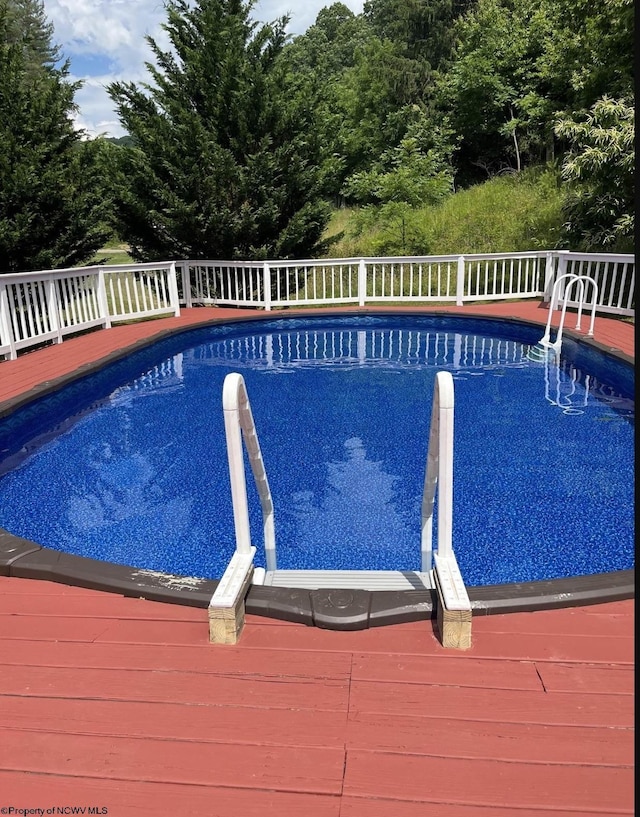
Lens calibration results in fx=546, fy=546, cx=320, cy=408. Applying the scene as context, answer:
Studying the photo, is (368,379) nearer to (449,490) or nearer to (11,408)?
(11,408)

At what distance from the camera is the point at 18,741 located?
4.97ft

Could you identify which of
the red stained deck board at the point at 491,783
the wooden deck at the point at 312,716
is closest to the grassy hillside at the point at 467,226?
the wooden deck at the point at 312,716

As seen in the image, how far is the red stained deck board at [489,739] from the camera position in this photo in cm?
142

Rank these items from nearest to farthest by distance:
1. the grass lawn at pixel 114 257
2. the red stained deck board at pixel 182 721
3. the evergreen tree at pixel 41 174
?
the red stained deck board at pixel 182 721
the evergreen tree at pixel 41 174
the grass lawn at pixel 114 257

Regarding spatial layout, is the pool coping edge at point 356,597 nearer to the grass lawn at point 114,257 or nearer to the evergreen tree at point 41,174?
the evergreen tree at point 41,174

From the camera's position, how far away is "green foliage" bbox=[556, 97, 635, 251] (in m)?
8.53

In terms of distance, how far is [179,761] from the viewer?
4.69 ft

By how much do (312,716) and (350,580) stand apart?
1.03 m

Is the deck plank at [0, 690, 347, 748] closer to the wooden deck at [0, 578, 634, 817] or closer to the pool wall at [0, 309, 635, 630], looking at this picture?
the wooden deck at [0, 578, 634, 817]

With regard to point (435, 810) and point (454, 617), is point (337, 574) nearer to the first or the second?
point (454, 617)

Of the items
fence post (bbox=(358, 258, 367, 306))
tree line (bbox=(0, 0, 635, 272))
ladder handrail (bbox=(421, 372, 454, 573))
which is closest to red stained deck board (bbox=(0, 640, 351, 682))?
ladder handrail (bbox=(421, 372, 454, 573))

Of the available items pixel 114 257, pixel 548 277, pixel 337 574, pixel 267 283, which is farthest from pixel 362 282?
pixel 114 257

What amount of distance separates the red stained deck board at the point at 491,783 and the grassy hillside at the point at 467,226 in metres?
12.8

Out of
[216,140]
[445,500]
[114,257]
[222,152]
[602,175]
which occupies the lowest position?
[445,500]
